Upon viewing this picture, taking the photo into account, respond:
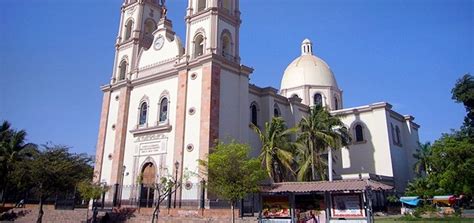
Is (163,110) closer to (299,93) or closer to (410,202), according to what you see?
(299,93)

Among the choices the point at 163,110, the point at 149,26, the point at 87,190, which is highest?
the point at 149,26

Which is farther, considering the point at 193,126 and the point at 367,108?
the point at 367,108

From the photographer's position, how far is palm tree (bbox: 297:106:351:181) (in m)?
25.8

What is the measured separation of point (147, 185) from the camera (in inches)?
1056

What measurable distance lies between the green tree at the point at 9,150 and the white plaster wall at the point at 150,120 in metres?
9.21

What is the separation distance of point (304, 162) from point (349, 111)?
39.0ft

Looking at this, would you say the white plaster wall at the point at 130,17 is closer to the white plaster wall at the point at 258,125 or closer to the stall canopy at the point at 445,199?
the white plaster wall at the point at 258,125

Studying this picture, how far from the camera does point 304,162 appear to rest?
2630 cm

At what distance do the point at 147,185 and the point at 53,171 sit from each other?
21.8 ft

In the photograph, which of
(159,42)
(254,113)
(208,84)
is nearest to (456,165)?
(254,113)

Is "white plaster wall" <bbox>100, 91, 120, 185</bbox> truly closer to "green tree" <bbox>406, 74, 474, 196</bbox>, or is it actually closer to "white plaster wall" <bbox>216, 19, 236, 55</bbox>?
"white plaster wall" <bbox>216, 19, 236, 55</bbox>

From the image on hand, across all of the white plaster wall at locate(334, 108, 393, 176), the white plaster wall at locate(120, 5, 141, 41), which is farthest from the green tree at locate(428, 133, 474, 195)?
the white plaster wall at locate(120, 5, 141, 41)

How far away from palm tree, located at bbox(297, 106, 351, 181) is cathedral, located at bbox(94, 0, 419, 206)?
399 centimetres

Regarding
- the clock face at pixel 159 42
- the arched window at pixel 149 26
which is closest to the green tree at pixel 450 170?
the clock face at pixel 159 42
